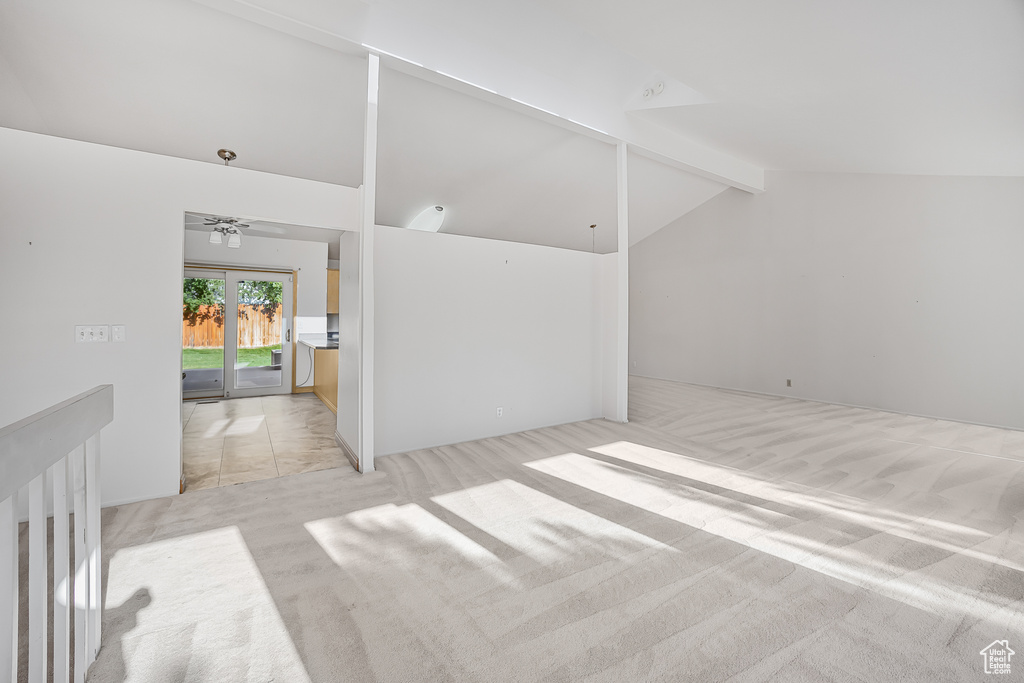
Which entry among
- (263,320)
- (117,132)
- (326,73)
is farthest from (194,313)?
(326,73)

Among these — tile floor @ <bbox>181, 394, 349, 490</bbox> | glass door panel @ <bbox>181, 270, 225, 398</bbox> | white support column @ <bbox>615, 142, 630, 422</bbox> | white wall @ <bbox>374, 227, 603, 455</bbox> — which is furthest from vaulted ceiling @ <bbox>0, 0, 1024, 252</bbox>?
glass door panel @ <bbox>181, 270, 225, 398</bbox>

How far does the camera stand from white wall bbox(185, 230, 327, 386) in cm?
699

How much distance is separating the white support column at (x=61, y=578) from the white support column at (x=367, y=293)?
7.35 feet

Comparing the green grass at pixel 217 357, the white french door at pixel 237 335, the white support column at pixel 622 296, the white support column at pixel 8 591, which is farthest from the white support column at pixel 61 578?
the white french door at pixel 237 335

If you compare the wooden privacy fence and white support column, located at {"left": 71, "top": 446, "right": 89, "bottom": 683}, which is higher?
the wooden privacy fence

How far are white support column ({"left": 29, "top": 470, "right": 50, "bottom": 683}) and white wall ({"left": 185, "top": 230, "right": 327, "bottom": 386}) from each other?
6.68m

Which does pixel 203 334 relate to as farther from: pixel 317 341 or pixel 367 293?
pixel 367 293

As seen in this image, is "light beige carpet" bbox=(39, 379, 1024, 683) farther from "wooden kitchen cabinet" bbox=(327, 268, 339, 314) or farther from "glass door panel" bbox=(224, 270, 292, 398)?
"wooden kitchen cabinet" bbox=(327, 268, 339, 314)

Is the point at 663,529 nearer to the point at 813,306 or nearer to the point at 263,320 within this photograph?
the point at 813,306

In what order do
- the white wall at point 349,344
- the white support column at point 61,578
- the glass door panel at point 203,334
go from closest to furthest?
the white support column at point 61,578
the white wall at point 349,344
the glass door panel at point 203,334

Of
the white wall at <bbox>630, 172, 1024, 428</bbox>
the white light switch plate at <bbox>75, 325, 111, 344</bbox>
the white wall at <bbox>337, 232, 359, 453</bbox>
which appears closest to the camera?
the white light switch plate at <bbox>75, 325, 111, 344</bbox>

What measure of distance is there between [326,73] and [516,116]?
6.57 feet

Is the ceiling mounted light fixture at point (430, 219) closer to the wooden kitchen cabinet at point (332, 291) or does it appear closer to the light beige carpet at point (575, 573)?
the wooden kitchen cabinet at point (332, 291)

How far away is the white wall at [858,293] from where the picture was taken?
5227 millimetres
